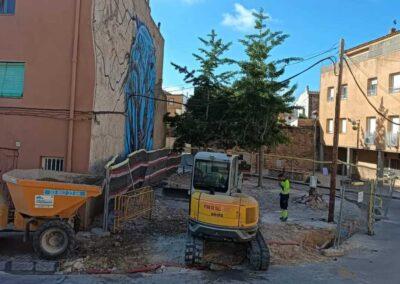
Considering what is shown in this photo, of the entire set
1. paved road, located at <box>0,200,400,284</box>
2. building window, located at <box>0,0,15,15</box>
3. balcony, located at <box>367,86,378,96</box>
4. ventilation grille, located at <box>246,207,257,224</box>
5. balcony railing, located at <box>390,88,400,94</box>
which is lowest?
paved road, located at <box>0,200,400,284</box>

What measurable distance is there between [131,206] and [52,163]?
9.19ft

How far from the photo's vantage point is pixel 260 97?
27.4 metres

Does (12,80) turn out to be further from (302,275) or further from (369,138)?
(369,138)

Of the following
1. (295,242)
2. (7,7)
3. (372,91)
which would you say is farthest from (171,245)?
(372,91)

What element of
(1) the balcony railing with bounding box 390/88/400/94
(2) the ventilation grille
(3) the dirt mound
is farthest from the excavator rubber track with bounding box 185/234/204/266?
(1) the balcony railing with bounding box 390/88/400/94

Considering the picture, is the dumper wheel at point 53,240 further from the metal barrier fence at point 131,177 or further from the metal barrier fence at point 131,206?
the metal barrier fence at point 131,206

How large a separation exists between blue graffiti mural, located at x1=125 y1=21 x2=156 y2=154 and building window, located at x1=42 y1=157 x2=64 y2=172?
16.0 feet

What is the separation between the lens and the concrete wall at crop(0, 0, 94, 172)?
1459 centimetres

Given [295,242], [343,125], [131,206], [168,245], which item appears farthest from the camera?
[343,125]

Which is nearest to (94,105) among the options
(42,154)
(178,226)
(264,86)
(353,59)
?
(42,154)

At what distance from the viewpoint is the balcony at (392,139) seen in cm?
3500

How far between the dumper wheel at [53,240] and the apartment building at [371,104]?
89.0 ft

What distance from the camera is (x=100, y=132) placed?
1549cm

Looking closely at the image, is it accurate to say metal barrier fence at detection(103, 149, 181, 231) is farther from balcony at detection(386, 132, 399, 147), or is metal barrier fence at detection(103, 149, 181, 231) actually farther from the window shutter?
the window shutter
